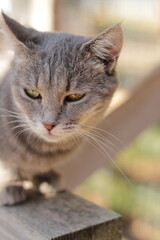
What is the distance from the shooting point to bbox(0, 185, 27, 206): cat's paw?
3.51 feet

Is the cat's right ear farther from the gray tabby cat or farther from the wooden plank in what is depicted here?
the wooden plank

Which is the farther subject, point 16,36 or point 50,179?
point 50,179

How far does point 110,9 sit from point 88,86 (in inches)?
66.1

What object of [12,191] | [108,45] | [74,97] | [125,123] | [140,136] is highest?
[108,45]

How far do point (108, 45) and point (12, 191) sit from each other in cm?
44

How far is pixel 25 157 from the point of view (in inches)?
46.9

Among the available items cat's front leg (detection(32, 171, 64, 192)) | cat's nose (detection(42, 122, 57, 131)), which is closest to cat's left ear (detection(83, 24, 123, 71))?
cat's nose (detection(42, 122, 57, 131))

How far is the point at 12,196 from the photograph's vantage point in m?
1.06

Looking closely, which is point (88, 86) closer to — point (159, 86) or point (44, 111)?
point (44, 111)

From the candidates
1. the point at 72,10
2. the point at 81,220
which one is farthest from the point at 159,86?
the point at 72,10

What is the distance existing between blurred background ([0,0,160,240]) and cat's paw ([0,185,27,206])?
129cm

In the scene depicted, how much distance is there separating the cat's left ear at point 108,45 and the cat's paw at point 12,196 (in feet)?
1.29

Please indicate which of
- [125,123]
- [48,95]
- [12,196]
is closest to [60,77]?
[48,95]

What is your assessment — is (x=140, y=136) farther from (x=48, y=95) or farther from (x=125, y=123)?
(x=48, y=95)
